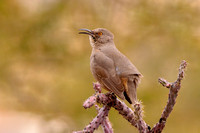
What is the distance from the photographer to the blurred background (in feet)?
27.1

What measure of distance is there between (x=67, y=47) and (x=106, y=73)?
4.36 metres

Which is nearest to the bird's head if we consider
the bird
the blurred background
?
the bird

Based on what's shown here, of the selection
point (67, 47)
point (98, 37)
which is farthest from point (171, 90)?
point (67, 47)

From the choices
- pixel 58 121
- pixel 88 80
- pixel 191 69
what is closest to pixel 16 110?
pixel 58 121

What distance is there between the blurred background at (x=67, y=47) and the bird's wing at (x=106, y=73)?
279 centimetres

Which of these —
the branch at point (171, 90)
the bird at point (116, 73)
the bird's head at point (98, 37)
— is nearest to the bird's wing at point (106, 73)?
the bird at point (116, 73)

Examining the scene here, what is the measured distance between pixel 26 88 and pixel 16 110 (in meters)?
0.54

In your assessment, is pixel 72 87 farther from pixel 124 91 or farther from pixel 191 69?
pixel 124 91

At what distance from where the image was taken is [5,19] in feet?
30.4

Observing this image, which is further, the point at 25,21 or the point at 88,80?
the point at 25,21

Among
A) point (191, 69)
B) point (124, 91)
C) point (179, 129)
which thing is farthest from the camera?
point (191, 69)

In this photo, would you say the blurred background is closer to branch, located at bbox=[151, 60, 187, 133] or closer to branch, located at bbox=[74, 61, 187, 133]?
branch, located at bbox=[74, 61, 187, 133]

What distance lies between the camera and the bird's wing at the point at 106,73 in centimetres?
458

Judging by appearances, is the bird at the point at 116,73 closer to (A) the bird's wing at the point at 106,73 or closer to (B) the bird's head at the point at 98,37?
(A) the bird's wing at the point at 106,73
